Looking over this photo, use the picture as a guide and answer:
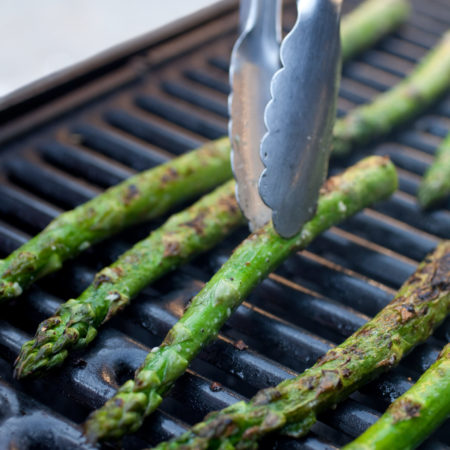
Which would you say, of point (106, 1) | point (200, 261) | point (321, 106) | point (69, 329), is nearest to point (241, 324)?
point (200, 261)

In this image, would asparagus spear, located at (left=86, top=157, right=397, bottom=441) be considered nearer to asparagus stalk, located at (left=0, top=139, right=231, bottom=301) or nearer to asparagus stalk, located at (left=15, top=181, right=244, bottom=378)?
asparagus stalk, located at (left=15, top=181, right=244, bottom=378)

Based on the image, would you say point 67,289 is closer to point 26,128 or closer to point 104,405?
point 104,405

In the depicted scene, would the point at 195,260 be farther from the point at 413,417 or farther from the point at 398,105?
the point at 398,105

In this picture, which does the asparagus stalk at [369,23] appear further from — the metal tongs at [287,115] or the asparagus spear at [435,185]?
the metal tongs at [287,115]

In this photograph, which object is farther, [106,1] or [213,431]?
[106,1]

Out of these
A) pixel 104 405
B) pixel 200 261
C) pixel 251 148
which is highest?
pixel 251 148

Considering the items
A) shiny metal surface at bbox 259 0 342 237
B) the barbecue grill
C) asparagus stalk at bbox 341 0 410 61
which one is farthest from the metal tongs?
asparagus stalk at bbox 341 0 410 61

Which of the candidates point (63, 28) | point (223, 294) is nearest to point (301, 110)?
point (223, 294)
